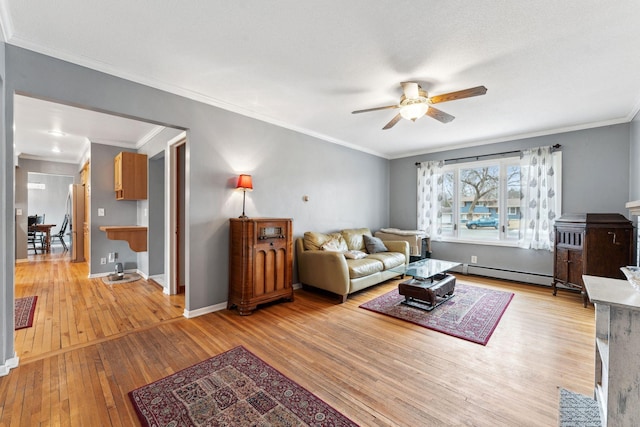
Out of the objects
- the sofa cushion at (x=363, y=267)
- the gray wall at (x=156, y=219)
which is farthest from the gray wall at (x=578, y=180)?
the gray wall at (x=156, y=219)

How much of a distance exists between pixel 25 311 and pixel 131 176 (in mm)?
2356

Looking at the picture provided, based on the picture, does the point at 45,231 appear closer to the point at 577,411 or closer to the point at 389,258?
the point at 389,258

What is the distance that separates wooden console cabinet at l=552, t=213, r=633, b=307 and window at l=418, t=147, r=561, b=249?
→ 0.62 m

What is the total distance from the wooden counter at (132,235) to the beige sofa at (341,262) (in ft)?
8.90

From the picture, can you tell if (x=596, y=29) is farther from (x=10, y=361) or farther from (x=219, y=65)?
(x=10, y=361)

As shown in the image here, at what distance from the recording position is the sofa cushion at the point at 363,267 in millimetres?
3631

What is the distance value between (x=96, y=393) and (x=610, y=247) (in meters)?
5.35

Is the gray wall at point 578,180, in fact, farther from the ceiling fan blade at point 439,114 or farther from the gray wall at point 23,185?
the gray wall at point 23,185

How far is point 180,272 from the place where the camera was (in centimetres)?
399

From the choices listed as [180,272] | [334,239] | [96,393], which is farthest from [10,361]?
[334,239]

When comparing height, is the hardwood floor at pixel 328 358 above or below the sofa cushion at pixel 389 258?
below

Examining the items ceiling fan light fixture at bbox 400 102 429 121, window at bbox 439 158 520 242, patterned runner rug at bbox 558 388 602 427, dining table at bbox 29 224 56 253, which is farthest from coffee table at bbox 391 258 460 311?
dining table at bbox 29 224 56 253

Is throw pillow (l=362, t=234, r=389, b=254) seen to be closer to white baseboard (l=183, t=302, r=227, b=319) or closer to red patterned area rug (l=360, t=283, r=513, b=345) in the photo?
red patterned area rug (l=360, t=283, r=513, b=345)

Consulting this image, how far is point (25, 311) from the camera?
3.09 metres
